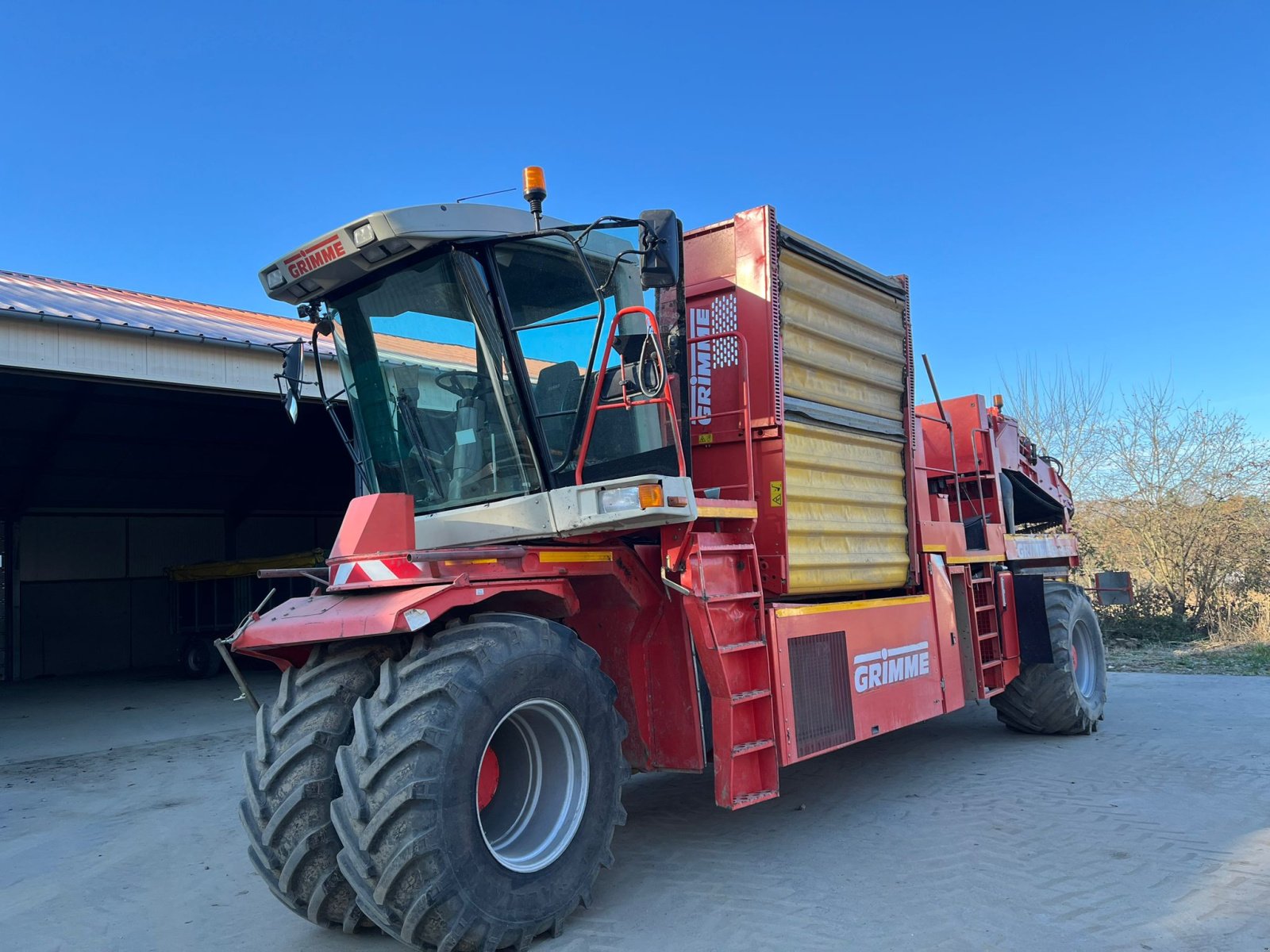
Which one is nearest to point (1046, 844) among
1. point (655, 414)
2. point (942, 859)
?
point (942, 859)

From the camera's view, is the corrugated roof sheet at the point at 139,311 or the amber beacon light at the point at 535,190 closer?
the amber beacon light at the point at 535,190

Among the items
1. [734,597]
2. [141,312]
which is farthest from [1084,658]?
[141,312]

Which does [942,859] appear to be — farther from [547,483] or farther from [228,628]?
[228,628]

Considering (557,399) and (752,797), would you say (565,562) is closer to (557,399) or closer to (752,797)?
(557,399)

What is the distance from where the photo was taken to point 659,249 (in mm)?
4070

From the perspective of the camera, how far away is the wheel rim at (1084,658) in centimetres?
827

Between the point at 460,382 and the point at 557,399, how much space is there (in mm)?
468

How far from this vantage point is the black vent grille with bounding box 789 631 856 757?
4910 mm

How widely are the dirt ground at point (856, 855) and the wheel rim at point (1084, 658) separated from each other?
42 cm

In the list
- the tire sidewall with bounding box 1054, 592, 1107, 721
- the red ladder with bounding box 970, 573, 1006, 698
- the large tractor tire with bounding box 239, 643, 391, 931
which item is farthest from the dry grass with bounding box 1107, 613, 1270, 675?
the large tractor tire with bounding box 239, 643, 391, 931

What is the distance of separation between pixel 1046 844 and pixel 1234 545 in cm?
1323

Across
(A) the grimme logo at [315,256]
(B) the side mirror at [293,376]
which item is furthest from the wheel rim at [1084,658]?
(A) the grimme logo at [315,256]

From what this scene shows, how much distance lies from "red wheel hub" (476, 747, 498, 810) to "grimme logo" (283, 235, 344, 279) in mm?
2356

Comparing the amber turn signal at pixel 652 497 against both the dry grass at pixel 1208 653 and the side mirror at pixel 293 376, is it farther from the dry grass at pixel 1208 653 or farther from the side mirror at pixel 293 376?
the dry grass at pixel 1208 653
